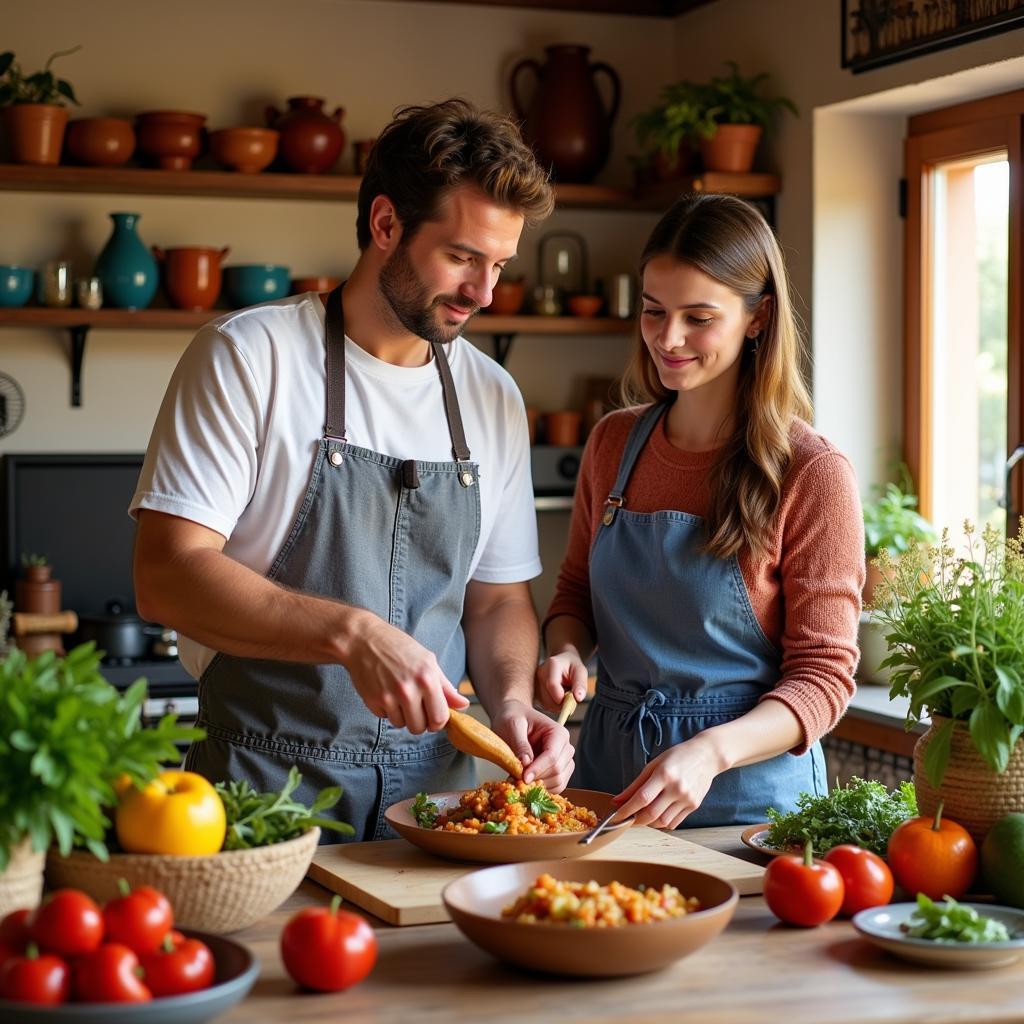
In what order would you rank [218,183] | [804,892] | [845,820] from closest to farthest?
[804,892], [845,820], [218,183]

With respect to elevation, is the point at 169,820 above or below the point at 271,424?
below

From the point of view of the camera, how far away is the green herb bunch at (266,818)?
1.56 m

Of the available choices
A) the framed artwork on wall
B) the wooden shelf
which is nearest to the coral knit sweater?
the framed artwork on wall

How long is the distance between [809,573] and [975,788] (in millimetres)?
453

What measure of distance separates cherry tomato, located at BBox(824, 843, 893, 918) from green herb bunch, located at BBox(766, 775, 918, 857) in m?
0.15

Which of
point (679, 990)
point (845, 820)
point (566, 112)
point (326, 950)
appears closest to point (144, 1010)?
point (326, 950)

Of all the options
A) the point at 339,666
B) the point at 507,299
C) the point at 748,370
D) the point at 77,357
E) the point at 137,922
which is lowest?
the point at 137,922

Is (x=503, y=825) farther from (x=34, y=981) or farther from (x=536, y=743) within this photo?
(x=34, y=981)

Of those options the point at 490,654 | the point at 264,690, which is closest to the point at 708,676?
the point at 490,654

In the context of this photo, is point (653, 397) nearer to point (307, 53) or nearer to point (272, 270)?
point (272, 270)

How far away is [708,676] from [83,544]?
261 cm

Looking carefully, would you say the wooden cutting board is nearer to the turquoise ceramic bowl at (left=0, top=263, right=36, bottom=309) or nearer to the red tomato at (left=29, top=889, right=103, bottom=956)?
the red tomato at (left=29, top=889, right=103, bottom=956)

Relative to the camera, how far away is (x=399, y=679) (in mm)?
1742

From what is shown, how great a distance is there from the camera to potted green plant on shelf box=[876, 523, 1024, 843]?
5.67 ft
